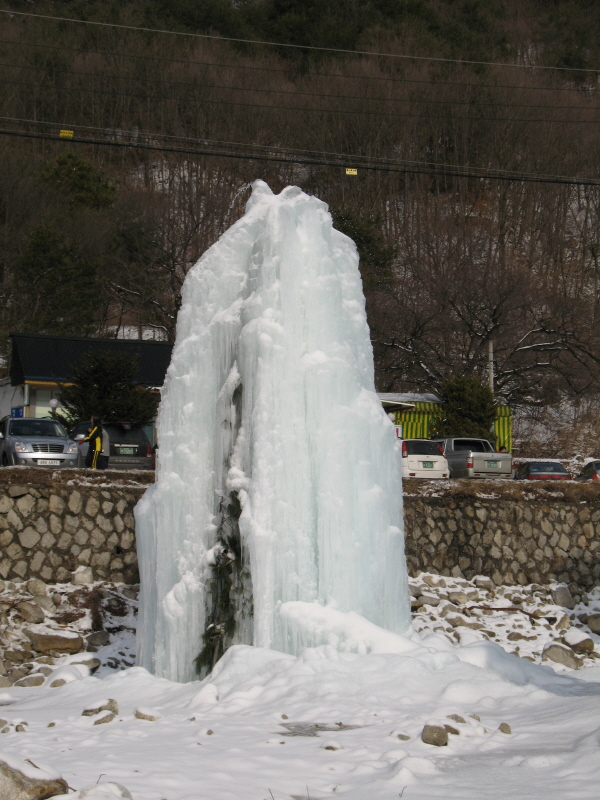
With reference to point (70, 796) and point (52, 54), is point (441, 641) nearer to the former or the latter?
point (70, 796)

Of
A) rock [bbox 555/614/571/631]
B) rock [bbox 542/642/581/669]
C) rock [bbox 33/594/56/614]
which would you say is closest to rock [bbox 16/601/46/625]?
rock [bbox 33/594/56/614]

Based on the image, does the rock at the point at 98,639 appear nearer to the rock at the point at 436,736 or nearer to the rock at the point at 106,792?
the rock at the point at 436,736

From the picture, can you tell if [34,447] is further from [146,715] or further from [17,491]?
[146,715]

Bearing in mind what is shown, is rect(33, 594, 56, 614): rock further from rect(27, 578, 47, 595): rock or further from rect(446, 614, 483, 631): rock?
rect(446, 614, 483, 631): rock

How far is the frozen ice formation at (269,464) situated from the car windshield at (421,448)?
16549mm

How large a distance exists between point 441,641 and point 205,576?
2.25 m

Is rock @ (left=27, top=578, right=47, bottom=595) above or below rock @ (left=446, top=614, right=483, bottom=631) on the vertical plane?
above

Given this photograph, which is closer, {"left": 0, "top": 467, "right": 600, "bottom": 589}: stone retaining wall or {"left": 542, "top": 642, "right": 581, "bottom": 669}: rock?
{"left": 542, "top": 642, "right": 581, "bottom": 669}: rock

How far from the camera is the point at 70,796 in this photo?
4730 millimetres

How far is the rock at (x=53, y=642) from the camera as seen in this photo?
40.5 ft

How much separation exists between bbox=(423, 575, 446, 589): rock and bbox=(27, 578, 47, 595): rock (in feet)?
21.2

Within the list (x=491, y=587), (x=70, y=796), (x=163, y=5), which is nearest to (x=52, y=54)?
(x=163, y=5)

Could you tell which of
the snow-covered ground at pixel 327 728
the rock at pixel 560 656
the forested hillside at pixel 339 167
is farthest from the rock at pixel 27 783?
the forested hillside at pixel 339 167

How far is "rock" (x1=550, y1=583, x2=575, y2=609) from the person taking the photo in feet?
54.7
